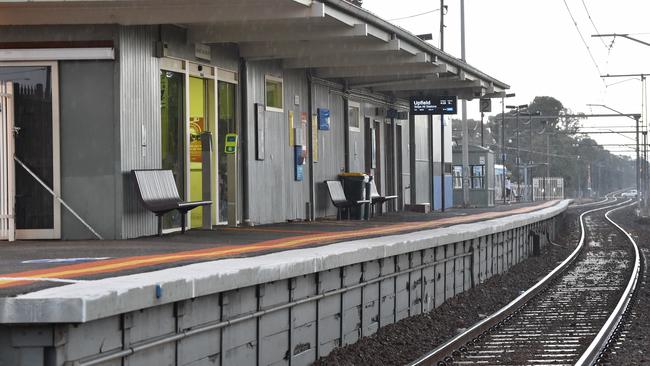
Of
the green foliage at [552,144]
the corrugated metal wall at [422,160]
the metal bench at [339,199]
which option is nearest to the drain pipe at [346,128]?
the metal bench at [339,199]

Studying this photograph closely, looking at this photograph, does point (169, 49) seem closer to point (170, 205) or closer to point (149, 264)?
point (170, 205)

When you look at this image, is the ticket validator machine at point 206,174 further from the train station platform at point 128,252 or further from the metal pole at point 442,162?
the metal pole at point 442,162

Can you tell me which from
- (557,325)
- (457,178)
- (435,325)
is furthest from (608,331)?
(457,178)

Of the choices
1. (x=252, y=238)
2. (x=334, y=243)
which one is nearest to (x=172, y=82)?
(x=252, y=238)

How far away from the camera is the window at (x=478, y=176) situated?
45.5 metres

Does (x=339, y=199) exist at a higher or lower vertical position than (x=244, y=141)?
lower

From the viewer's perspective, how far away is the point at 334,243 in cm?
1284

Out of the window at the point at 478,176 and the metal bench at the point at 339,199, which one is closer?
the metal bench at the point at 339,199

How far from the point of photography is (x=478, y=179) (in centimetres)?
4616

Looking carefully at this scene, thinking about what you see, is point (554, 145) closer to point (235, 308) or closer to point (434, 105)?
point (434, 105)

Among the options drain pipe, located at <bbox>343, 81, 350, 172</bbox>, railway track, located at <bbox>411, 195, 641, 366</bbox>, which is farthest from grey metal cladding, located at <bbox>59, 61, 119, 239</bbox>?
drain pipe, located at <bbox>343, 81, 350, 172</bbox>

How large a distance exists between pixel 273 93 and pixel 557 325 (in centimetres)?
828

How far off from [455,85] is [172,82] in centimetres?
1331

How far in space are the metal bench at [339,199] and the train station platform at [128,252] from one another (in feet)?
17.2
